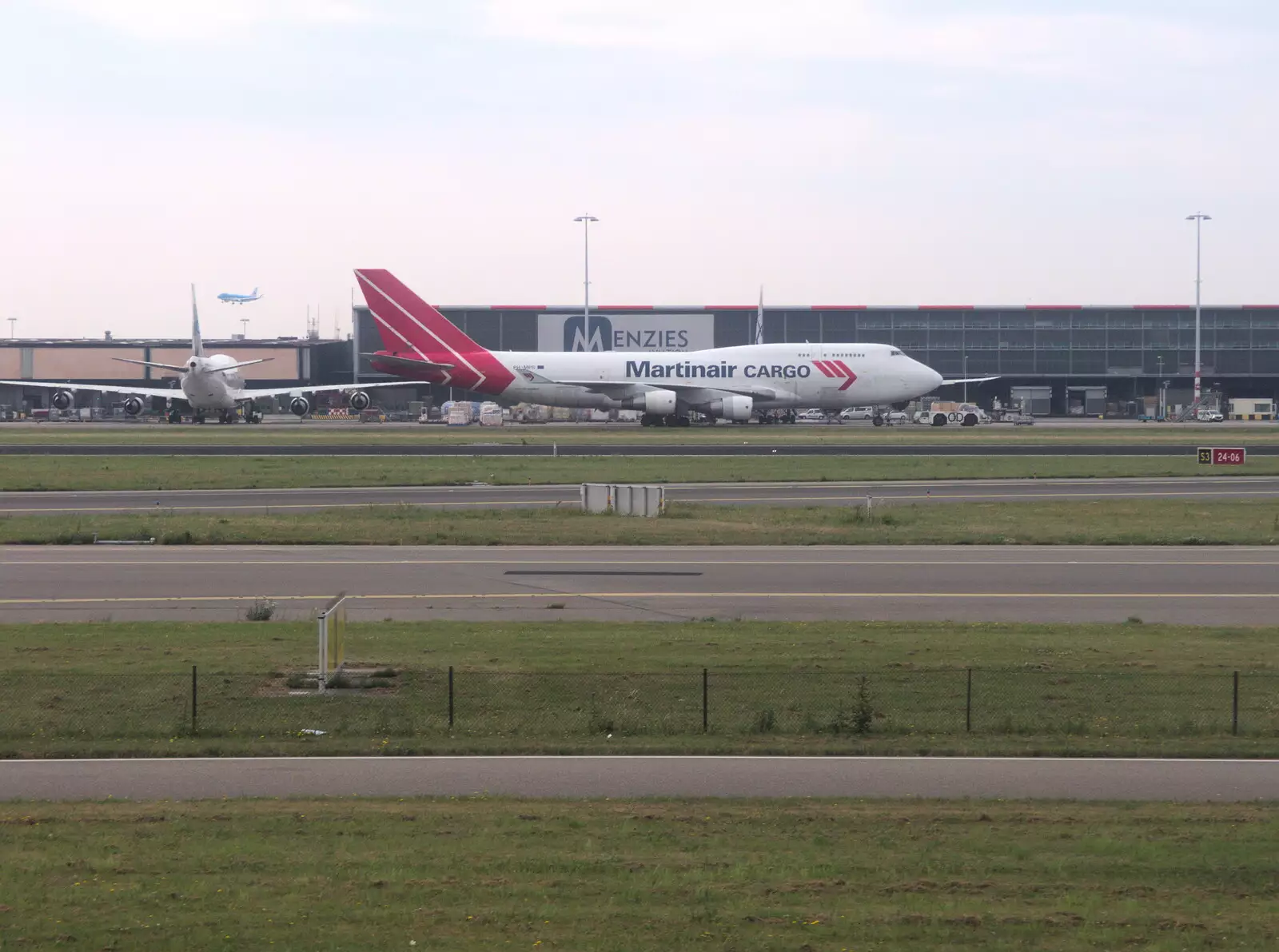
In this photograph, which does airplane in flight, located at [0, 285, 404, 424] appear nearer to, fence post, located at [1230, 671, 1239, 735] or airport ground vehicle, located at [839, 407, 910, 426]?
airport ground vehicle, located at [839, 407, 910, 426]

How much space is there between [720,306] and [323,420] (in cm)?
4269

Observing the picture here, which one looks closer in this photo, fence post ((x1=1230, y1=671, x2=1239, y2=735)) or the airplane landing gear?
fence post ((x1=1230, y1=671, x2=1239, y2=735))

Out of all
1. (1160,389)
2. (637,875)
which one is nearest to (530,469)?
(637,875)

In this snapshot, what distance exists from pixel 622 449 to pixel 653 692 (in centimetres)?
5423

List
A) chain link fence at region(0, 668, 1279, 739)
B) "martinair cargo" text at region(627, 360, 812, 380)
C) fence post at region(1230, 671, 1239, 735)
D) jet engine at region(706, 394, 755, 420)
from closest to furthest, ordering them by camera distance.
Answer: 1. fence post at region(1230, 671, 1239, 735)
2. chain link fence at region(0, 668, 1279, 739)
3. jet engine at region(706, 394, 755, 420)
4. "martinair cargo" text at region(627, 360, 812, 380)

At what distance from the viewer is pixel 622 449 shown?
239 ft

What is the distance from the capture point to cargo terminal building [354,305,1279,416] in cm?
13925

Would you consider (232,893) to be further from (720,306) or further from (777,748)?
(720,306)

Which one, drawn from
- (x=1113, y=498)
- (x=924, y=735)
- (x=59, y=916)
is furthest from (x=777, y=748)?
(x=1113, y=498)

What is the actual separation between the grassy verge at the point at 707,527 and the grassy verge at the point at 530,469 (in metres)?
10.4

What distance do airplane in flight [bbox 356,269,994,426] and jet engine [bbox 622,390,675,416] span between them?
13.2 inches

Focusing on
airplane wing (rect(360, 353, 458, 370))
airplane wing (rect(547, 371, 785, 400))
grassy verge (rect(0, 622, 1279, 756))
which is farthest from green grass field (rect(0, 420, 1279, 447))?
grassy verge (rect(0, 622, 1279, 756))

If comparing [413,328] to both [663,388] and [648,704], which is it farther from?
[648,704]

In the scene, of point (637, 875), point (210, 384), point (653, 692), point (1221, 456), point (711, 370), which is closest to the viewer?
point (637, 875)
